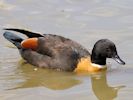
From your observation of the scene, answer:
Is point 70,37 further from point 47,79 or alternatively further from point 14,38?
point 47,79

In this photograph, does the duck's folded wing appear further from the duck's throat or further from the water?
the duck's throat

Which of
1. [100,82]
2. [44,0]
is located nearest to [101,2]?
[44,0]

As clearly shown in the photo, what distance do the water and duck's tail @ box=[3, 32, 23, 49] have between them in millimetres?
209

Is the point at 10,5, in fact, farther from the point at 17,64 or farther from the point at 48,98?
the point at 48,98

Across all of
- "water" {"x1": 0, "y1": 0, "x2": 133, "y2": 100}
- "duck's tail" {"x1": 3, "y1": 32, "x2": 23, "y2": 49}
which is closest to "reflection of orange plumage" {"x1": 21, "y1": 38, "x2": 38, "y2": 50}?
"duck's tail" {"x1": 3, "y1": 32, "x2": 23, "y2": 49}

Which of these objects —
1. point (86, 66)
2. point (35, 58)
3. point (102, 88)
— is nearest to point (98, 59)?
point (86, 66)

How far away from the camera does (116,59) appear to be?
10.1 m

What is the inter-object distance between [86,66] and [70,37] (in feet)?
4.46

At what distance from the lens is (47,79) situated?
985 cm

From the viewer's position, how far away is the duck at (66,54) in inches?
397

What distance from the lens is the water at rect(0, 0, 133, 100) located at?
Answer: 30.1 ft

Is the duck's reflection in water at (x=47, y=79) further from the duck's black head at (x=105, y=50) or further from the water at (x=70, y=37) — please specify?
the duck's black head at (x=105, y=50)

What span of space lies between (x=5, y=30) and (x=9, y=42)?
327 millimetres

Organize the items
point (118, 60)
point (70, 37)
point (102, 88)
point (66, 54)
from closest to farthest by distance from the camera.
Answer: point (102, 88), point (118, 60), point (66, 54), point (70, 37)
